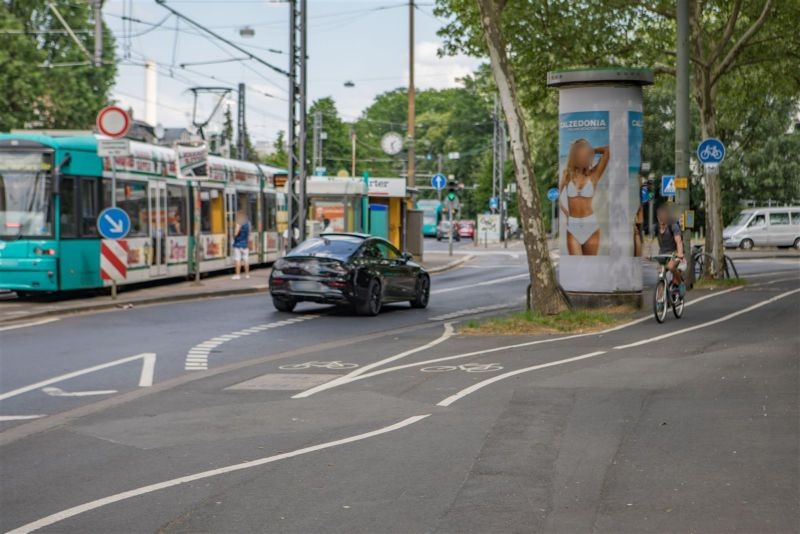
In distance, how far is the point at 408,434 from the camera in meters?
9.77

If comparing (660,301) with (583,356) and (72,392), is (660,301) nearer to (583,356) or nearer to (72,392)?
(583,356)

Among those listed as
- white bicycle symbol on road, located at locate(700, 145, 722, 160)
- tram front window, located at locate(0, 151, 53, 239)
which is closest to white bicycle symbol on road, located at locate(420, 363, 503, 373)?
tram front window, located at locate(0, 151, 53, 239)

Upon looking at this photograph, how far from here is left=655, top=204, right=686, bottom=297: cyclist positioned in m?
20.3

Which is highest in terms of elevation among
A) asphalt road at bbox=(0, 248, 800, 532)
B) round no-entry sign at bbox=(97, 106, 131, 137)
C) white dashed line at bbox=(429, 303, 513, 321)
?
round no-entry sign at bbox=(97, 106, 131, 137)

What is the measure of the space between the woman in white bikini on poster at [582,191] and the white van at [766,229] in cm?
3832

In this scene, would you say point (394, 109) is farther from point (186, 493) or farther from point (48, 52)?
point (186, 493)

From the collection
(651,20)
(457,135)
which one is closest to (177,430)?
(651,20)

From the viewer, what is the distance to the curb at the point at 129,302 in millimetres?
20828

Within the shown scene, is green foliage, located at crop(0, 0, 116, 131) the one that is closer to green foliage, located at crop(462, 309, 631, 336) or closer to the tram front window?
the tram front window

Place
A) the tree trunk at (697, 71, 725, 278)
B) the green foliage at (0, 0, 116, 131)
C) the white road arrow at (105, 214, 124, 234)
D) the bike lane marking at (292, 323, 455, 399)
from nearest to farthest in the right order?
the bike lane marking at (292, 323, 455, 399)
the white road arrow at (105, 214, 124, 234)
the tree trunk at (697, 71, 725, 278)
the green foliage at (0, 0, 116, 131)

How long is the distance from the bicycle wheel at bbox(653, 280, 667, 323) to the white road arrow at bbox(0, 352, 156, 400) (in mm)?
7867

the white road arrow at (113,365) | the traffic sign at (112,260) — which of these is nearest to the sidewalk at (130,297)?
the traffic sign at (112,260)

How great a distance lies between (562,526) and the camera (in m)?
6.72

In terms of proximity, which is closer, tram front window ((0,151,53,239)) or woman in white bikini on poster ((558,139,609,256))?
woman in white bikini on poster ((558,139,609,256))
